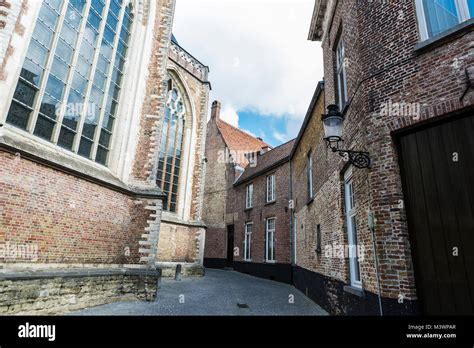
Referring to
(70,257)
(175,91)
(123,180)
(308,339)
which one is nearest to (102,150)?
(123,180)

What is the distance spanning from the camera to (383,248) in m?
3.99

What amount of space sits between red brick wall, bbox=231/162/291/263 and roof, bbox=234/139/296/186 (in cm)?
30

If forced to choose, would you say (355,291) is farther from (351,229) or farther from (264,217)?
(264,217)

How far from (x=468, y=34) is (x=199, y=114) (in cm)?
1332

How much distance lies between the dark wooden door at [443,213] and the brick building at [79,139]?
6.34m

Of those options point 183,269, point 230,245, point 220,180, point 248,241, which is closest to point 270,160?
point 248,241

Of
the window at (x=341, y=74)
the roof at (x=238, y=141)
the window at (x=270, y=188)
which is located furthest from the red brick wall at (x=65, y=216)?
the roof at (x=238, y=141)

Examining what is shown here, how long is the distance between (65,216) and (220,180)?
16.0m

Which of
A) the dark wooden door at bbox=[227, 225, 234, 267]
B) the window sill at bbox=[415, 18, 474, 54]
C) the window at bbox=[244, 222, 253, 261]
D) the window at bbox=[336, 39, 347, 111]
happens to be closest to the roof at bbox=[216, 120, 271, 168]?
the dark wooden door at bbox=[227, 225, 234, 267]

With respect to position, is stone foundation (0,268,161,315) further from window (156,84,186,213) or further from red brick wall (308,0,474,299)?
window (156,84,186,213)

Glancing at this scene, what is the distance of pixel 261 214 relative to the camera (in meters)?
16.5

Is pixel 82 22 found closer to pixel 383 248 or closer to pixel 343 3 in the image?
pixel 343 3

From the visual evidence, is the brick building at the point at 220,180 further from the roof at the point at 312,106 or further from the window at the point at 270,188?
the roof at the point at 312,106

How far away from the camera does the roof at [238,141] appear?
22.0 meters
